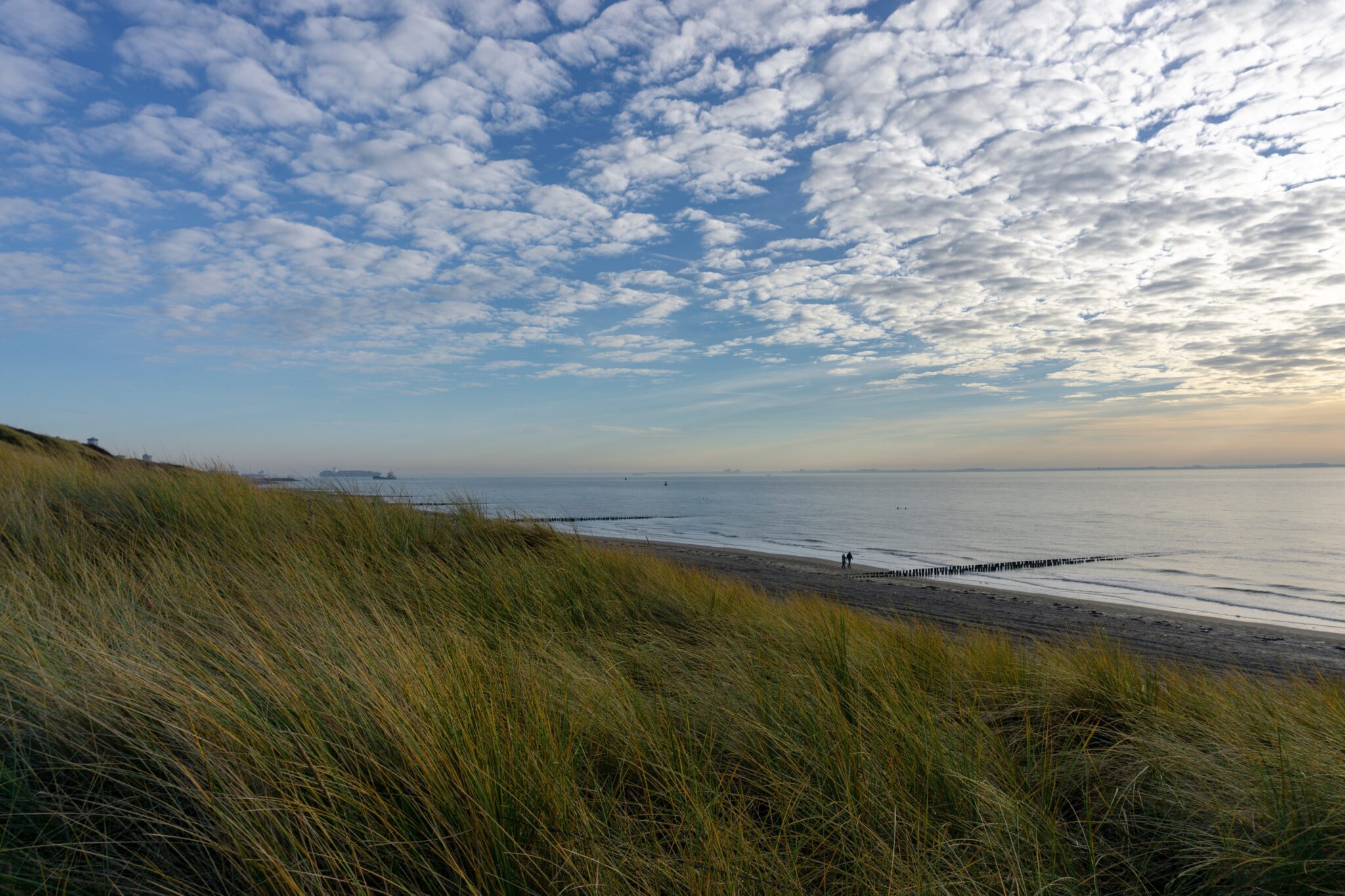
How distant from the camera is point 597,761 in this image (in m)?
3.02

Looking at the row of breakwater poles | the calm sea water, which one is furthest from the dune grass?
the row of breakwater poles

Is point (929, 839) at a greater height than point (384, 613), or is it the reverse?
point (384, 613)

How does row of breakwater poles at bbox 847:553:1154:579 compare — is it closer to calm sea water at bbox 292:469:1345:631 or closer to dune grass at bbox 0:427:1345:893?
calm sea water at bbox 292:469:1345:631

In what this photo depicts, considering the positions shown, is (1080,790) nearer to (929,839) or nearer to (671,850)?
(929,839)

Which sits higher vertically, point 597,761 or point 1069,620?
point 597,761

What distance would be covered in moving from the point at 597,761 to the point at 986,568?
2939 cm

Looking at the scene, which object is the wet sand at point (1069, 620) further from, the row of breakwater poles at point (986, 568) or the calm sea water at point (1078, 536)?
the calm sea water at point (1078, 536)

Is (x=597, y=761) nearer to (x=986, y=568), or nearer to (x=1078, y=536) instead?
(x=986, y=568)

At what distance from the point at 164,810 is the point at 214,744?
0.84 feet

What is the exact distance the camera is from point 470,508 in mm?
9258

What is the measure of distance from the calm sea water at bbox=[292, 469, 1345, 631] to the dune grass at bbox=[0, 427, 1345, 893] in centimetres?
534

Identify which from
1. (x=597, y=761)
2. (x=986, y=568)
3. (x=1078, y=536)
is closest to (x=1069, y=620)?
(x=986, y=568)

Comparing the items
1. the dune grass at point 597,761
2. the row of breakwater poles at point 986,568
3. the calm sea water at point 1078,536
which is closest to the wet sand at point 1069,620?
the row of breakwater poles at point 986,568

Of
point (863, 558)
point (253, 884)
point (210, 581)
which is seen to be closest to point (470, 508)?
point (210, 581)
